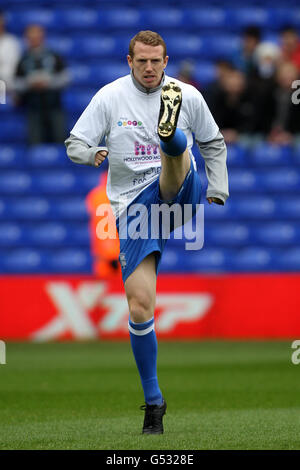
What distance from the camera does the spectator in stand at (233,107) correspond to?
14.8m

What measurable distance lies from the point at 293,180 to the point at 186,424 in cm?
943

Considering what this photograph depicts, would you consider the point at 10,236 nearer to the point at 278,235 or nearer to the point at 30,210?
the point at 30,210

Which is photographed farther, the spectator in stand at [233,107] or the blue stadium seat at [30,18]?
the blue stadium seat at [30,18]

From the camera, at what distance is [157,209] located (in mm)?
6219

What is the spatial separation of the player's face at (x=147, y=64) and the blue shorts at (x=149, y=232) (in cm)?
56

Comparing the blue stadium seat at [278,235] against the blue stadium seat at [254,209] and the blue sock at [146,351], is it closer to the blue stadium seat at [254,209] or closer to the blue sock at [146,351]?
the blue stadium seat at [254,209]

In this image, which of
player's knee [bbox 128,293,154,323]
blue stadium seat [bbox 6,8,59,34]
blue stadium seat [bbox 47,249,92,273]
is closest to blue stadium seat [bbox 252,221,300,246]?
blue stadium seat [bbox 47,249,92,273]

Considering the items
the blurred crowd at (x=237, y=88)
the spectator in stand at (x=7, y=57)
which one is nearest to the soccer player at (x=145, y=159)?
the blurred crowd at (x=237, y=88)

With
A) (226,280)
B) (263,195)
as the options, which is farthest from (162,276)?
(263,195)

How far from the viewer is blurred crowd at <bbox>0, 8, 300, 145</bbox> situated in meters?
14.8

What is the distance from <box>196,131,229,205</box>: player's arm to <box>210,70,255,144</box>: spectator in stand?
8.44 meters

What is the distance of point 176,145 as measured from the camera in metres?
5.82

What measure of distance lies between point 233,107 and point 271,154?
98cm
